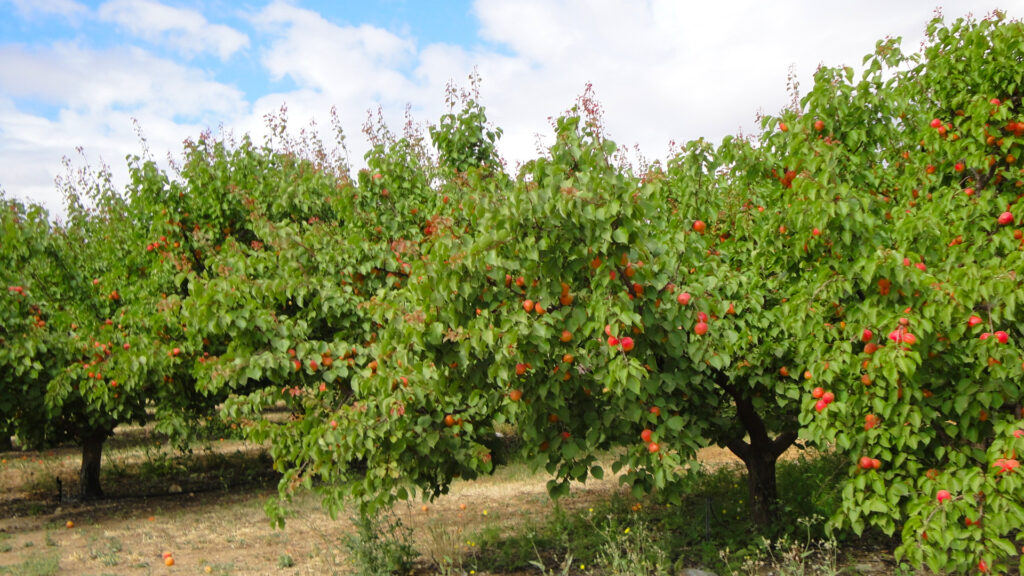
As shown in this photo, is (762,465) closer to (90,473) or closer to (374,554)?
(374,554)

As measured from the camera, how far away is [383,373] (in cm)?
407

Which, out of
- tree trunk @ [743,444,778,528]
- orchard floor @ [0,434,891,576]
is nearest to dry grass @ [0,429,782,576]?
orchard floor @ [0,434,891,576]

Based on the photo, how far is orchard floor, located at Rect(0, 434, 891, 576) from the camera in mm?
5645

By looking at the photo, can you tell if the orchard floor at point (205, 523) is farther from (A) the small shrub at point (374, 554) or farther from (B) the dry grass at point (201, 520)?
(A) the small shrub at point (374, 554)

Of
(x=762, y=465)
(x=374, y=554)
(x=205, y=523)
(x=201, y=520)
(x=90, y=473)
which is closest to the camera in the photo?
(x=374, y=554)

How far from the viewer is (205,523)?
7449 mm

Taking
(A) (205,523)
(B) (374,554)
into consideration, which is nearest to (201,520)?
(A) (205,523)

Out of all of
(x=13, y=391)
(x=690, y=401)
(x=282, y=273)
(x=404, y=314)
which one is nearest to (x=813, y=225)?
(x=690, y=401)

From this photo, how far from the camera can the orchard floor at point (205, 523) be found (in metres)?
5.64

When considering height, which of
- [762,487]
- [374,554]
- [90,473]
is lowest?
[374,554]

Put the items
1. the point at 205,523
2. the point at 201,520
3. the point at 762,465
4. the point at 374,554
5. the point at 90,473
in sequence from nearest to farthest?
the point at 374,554
the point at 762,465
the point at 205,523
the point at 201,520
the point at 90,473

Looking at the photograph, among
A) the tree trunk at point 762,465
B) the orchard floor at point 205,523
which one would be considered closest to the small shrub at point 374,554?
the orchard floor at point 205,523

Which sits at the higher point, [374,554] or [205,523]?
[374,554]

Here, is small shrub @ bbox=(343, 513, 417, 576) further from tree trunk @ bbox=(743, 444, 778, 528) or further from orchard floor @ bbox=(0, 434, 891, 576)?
tree trunk @ bbox=(743, 444, 778, 528)
